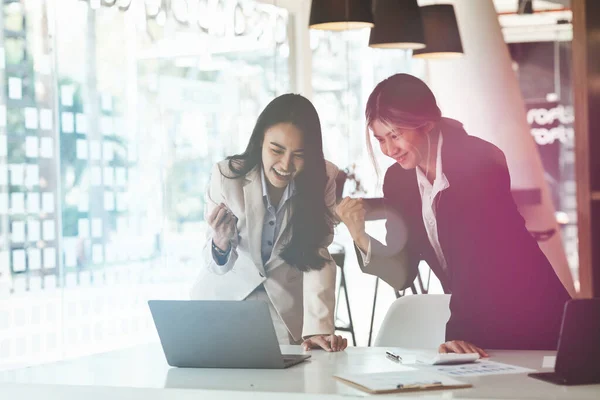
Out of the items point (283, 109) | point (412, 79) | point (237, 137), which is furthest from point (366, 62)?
point (237, 137)

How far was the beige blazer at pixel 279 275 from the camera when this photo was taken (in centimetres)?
434

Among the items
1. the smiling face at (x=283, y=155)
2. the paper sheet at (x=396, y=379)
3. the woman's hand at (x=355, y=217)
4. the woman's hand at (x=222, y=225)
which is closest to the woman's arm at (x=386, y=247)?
the woman's hand at (x=355, y=217)

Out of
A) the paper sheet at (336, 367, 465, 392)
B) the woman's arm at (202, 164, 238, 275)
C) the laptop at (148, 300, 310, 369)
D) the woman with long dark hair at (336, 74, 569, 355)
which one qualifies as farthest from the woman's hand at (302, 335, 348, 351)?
the woman's arm at (202, 164, 238, 275)

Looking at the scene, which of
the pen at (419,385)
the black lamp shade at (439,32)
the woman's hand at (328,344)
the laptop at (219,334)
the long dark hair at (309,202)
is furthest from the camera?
the long dark hair at (309,202)

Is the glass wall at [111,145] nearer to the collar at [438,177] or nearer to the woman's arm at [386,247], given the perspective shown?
the woman's arm at [386,247]

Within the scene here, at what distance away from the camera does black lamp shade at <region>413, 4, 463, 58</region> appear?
3.94m

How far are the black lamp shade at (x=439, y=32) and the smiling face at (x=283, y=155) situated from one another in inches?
29.3

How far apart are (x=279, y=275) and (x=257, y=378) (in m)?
1.80

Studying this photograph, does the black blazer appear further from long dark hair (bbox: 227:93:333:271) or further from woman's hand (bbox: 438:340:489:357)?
long dark hair (bbox: 227:93:333:271)

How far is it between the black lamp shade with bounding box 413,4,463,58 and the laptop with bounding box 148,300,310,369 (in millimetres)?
1732

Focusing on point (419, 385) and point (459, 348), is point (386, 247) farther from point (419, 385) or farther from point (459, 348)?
point (419, 385)

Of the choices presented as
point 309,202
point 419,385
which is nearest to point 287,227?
point 309,202

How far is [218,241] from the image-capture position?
177 inches

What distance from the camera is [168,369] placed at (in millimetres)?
2834
